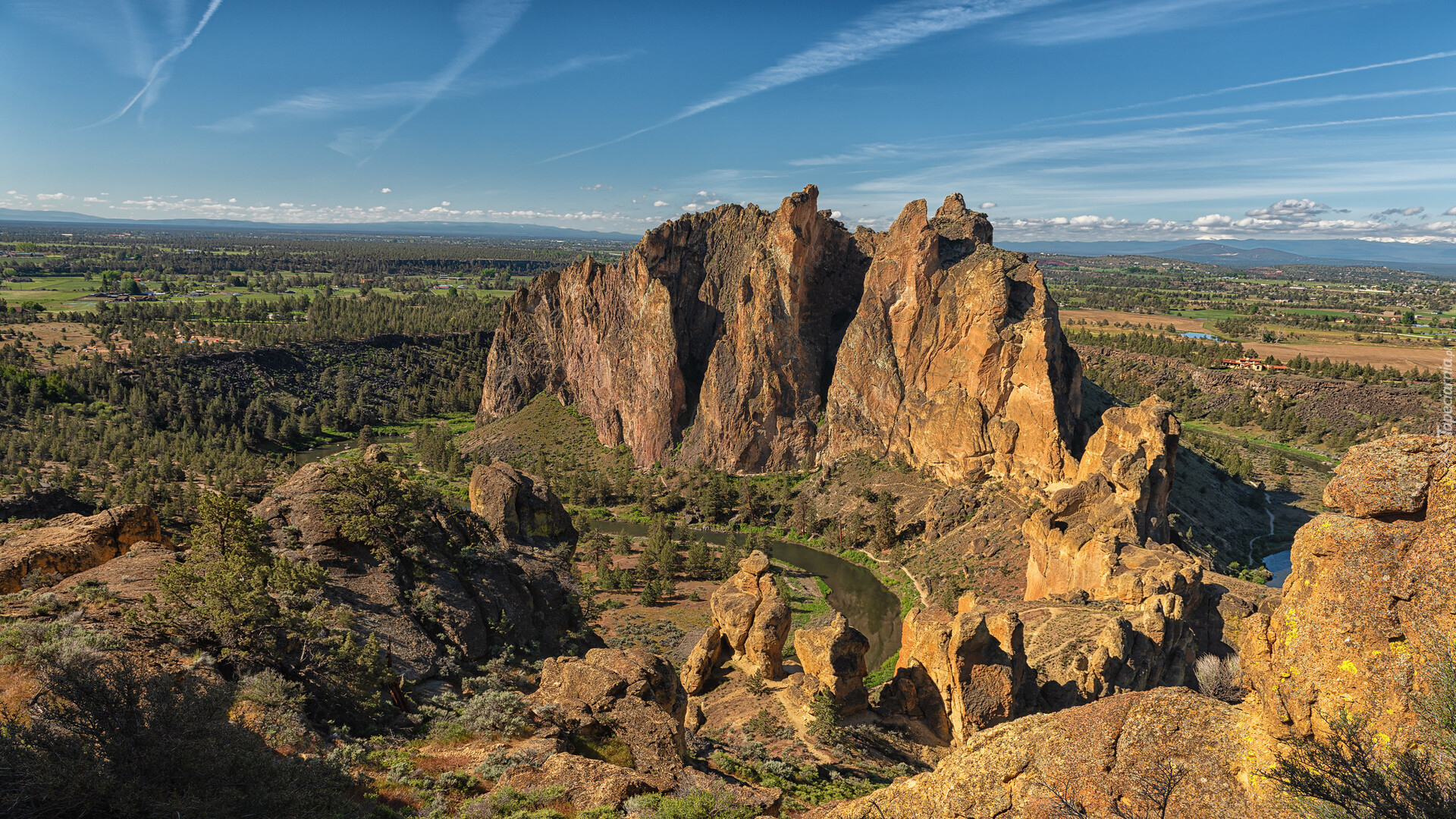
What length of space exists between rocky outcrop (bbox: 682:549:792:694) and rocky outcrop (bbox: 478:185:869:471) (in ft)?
184

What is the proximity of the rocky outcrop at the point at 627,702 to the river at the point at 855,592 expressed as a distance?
3436 cm

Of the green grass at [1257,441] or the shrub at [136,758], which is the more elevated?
the shrub at [136,758]

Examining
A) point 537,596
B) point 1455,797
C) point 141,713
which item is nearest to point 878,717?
point 537,596

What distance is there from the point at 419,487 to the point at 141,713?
22.0 meters

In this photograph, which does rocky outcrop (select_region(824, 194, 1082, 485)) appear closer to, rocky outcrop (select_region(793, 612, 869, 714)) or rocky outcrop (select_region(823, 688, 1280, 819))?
rocky outcrop (select_region(793, 612, 869, 714))

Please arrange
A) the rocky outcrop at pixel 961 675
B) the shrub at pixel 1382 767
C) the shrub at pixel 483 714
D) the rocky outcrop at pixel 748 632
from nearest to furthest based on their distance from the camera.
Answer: the shrub at pixel 1382 767
the shrub at pixel 483 714
the rocky outcrop at pixel 961 675
the rocky outcrop at pixel 748 632

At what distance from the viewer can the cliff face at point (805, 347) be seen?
6975 cm

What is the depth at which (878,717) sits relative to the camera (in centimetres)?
3250

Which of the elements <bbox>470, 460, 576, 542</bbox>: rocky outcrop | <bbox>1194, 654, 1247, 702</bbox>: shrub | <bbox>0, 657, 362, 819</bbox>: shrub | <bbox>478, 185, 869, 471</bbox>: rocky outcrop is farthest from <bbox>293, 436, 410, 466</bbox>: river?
<bbox>1194, 654, 1247, 702</bbox>: shrub

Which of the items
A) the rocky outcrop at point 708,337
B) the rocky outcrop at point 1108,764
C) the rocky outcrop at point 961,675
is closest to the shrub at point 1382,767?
the rocky outcrop at point 1108,764

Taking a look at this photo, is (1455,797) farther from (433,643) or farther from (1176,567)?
(1176,567)

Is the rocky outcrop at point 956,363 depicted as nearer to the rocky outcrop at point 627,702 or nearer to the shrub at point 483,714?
the rocky outcrop at point 627,702

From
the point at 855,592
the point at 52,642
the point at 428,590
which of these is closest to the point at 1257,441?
the point at 855,592

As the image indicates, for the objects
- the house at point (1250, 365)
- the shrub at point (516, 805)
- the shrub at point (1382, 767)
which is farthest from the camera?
the house at point (1250, 365)
